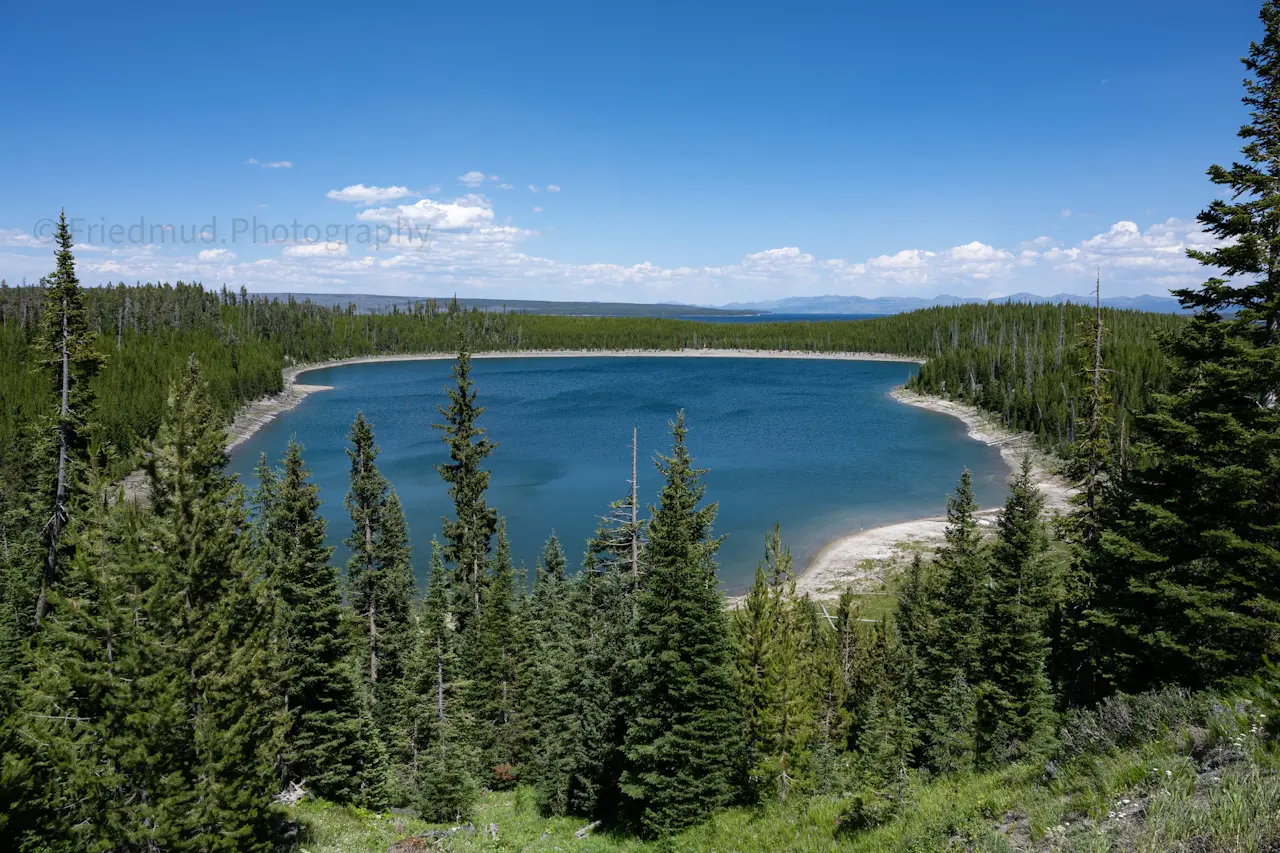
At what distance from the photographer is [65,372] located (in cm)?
2258

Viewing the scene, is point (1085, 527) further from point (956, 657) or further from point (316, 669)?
point (316, 669)

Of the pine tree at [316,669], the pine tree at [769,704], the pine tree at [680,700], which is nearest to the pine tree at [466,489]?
the pine tree at [316,669]

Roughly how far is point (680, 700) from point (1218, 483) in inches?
561

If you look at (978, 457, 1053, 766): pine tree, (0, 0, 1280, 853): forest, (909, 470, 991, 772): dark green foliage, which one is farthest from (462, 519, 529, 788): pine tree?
(978, 457, 1053, 766): pine tree

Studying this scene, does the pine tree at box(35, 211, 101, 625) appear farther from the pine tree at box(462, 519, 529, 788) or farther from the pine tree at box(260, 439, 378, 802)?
the pine tree at box(462, 519, 529, 788)

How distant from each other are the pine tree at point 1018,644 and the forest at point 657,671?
0.10 meters

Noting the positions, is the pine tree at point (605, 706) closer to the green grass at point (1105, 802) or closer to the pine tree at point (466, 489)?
the green grass at point (1105, 802)

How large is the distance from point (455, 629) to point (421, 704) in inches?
331

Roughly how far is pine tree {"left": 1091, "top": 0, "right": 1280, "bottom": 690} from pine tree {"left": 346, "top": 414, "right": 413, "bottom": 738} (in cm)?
2787

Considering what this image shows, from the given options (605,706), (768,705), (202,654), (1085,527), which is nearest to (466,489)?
(605,706)

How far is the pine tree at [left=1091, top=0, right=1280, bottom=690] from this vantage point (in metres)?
15.6

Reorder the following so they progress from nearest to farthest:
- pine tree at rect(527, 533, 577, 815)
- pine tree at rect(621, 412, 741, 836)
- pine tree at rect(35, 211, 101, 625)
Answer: pine tree at rect(621, 412, 741, 836)
pine tree at rect(35, 211, 101, 625)
pine tree at rect(527, 533, 577, 815)

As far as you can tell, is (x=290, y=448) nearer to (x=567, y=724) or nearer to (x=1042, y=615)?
(x=567, y=724)

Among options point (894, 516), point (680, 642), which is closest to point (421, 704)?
point (680, 642)
